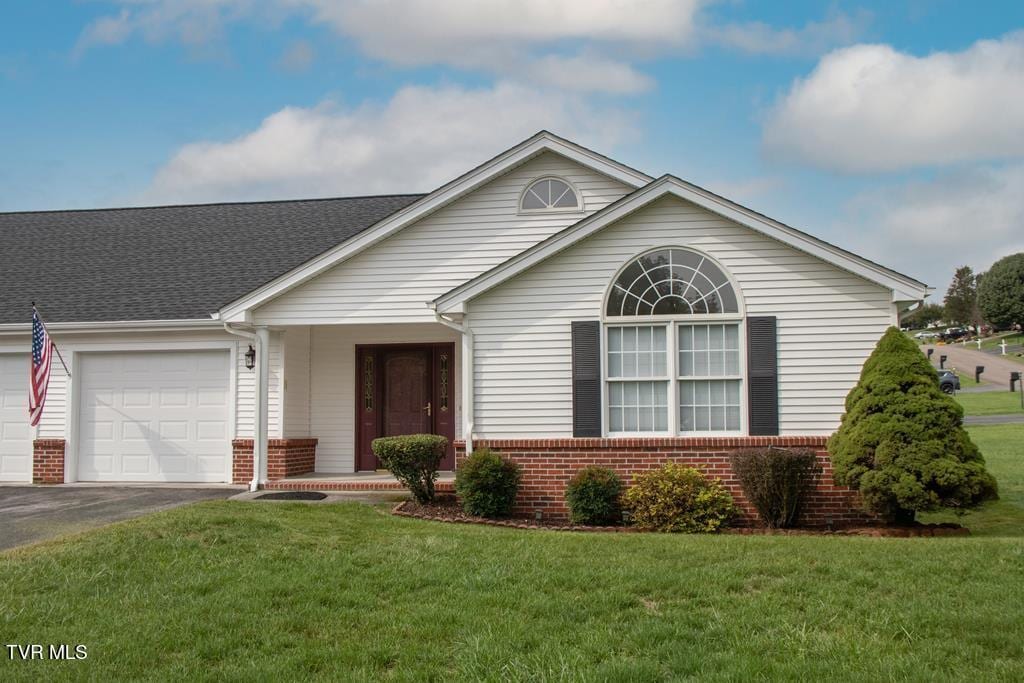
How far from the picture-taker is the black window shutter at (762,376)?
430 inches

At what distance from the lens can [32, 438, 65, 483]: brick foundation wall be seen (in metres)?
14.6

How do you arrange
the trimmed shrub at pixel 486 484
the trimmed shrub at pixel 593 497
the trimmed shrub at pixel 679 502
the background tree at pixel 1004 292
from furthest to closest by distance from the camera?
1. the background tree at pixel 1004 292
2. the trimmed shrub at pixel 486 484
3. the trimmed shrub at pixel 593 497
4. the trimmed shrub at pixel 679 502

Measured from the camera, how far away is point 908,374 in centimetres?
991

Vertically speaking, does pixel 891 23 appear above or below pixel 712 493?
above

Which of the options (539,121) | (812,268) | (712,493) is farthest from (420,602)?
(539,121)

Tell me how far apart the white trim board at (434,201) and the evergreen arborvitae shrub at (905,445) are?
4.90 m

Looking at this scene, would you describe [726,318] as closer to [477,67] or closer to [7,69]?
[477,67]

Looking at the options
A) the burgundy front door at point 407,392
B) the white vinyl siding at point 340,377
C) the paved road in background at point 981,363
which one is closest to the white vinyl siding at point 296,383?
the white vinyl siding at point 340,377

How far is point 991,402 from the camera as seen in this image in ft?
123

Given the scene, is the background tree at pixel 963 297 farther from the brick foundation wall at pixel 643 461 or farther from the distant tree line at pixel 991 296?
the brick foundation wall at pixel 643 461

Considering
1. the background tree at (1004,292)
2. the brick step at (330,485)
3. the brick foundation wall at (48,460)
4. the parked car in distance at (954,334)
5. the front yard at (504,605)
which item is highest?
the background tree at (1004,292)

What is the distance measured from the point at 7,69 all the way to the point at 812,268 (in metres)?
13.6

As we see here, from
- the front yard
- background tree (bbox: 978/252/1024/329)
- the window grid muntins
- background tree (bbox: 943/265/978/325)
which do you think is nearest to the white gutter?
the front yard

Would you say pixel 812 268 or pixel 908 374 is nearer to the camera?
pixel 908 374
